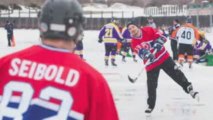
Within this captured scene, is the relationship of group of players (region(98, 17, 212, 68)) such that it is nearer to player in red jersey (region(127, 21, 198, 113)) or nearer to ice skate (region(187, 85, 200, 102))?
ice skate (region(187, 85, 200, 102))

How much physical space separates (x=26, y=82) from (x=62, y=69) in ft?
0.57

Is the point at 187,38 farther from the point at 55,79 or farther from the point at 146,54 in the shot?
the point at 55,79

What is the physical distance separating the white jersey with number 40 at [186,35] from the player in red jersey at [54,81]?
563 inches

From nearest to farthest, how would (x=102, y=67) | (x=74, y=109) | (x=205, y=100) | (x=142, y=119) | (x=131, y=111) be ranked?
1. (x=74, y=109)
2. (x=142, y=119)
3. (x=131, y=111)
4. (x=205, y=100)
5. (x=102, y=67)

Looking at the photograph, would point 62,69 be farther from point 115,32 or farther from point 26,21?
point 26,21

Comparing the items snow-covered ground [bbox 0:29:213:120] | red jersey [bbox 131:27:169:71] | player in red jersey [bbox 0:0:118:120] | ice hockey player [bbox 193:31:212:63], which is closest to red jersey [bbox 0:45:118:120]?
player in red jersey [bbox 0:0:118:120]

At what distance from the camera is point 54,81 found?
9.77 ft

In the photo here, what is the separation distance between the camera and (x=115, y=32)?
19.7 metres

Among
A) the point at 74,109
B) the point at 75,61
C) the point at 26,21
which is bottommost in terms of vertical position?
the point at 26,21

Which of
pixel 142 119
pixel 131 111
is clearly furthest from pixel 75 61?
pixel 131 111

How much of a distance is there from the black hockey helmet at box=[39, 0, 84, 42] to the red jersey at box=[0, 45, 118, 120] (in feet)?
0.26

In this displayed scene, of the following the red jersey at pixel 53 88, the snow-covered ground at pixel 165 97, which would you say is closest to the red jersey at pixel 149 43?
the snow-covered ground at pixel 165 97

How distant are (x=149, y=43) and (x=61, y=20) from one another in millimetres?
6704

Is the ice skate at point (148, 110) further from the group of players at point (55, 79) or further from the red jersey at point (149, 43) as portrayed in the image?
the group of players at point (55, 79)
